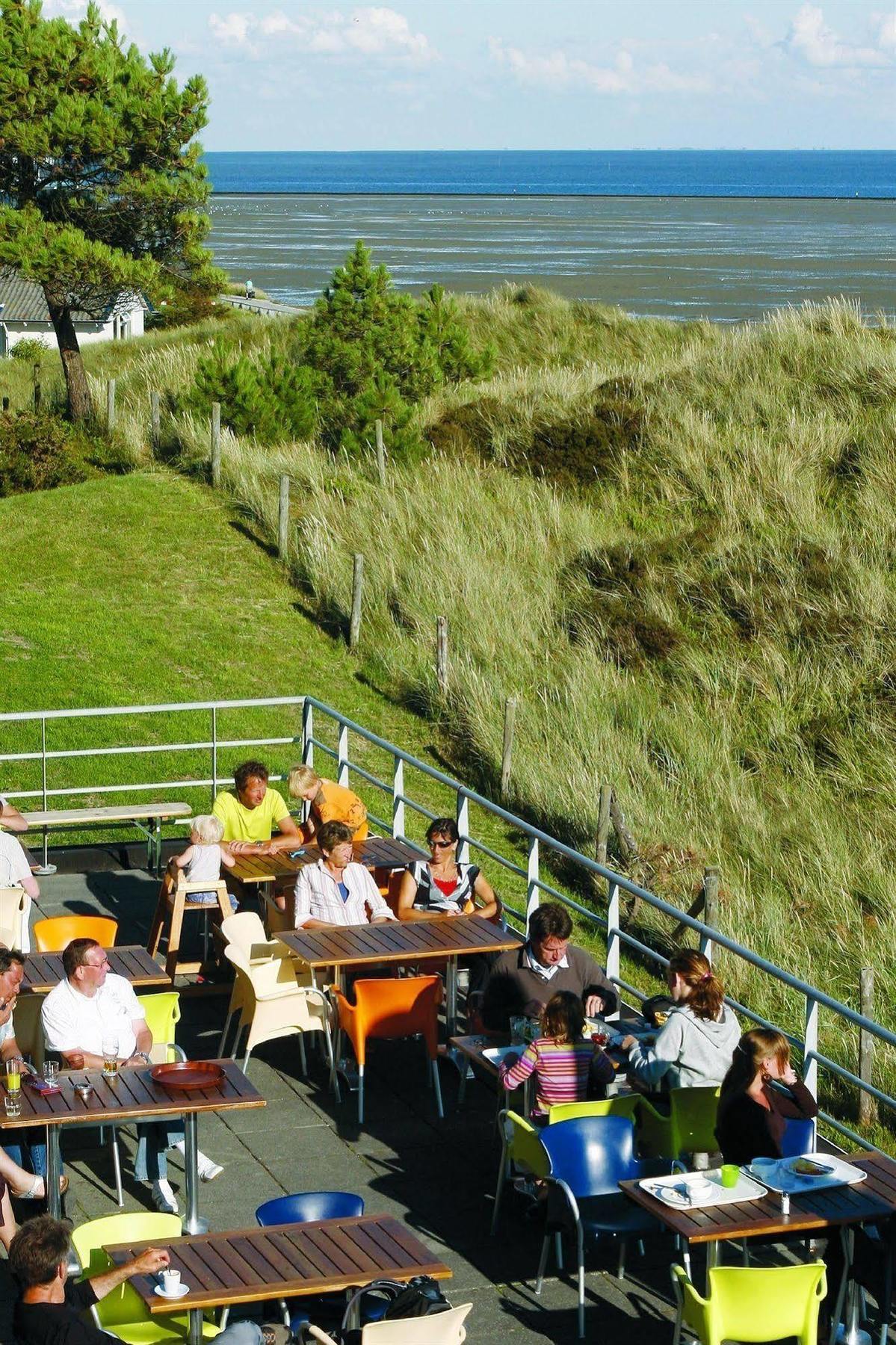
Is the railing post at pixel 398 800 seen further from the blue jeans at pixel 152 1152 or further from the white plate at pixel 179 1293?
the white plate at pixel 179 1293

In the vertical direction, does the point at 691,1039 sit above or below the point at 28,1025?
above

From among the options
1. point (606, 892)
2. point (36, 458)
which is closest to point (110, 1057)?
point (606, 892)

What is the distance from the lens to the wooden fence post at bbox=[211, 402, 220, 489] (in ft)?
84.3

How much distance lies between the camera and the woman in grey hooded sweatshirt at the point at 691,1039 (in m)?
7.65

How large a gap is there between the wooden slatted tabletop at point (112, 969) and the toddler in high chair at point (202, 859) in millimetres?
1244

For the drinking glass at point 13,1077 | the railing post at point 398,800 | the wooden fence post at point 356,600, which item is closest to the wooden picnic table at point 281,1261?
the drinking glass at point 13,1077

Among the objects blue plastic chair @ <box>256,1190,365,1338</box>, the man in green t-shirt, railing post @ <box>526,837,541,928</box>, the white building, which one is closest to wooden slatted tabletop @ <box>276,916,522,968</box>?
railing post @ <box>526,837,541,928</box>

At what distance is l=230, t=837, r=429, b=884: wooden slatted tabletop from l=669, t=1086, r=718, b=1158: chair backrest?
11.6 feet

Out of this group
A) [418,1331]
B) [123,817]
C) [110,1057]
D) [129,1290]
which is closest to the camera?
[418,1331]

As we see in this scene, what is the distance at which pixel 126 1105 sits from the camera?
7.19 meters

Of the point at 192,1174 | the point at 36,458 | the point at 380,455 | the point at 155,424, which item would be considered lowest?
the point at 192,1174

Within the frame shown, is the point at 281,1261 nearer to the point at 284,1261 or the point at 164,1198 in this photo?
the point at 284,1261

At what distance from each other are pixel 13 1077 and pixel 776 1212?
10.3ft

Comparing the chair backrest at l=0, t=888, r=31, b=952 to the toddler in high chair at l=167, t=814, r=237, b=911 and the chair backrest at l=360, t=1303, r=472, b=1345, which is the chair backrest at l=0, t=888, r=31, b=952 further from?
the chair backrest at l=360, t=1303, r=472, b=1345
